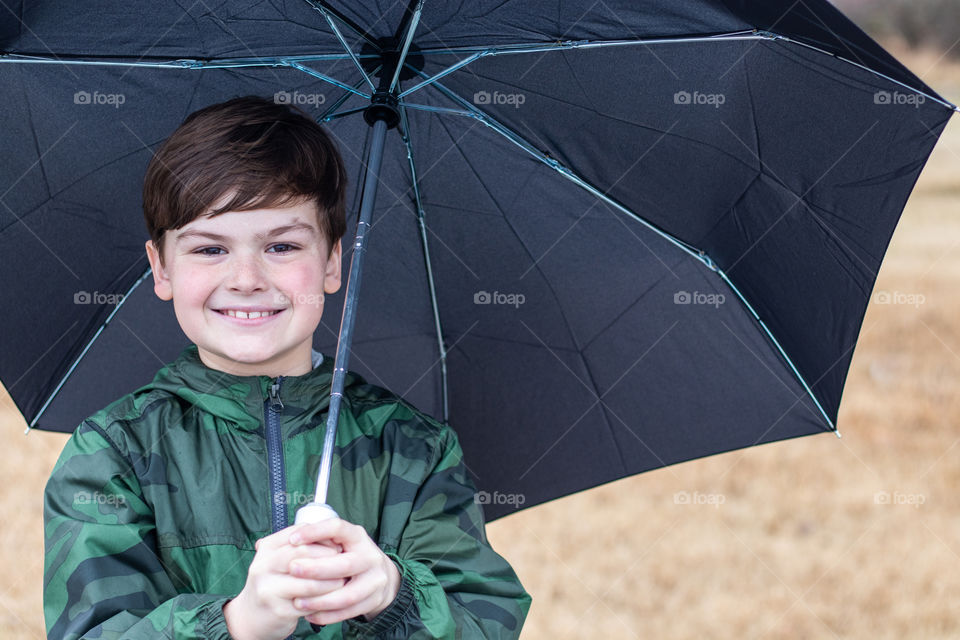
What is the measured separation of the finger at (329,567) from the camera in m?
1.37

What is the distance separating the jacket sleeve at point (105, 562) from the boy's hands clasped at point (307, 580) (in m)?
0.07

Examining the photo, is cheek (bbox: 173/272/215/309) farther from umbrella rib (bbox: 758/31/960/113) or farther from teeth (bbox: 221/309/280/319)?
umbrella rib (bbox: 758/31/960/113)

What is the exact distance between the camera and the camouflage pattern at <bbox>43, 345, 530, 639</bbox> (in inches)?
61.0

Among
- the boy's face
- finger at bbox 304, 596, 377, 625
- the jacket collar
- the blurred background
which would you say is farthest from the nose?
the blurred background

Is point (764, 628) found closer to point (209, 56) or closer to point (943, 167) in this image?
point (209, 56)

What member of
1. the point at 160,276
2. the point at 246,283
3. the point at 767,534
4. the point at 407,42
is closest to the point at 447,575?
the point at 246,283

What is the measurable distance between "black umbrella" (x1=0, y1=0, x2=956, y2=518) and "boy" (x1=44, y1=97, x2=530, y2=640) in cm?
13

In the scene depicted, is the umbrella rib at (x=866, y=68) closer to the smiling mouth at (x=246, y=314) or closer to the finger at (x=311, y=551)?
the smiling mouth at (x=246, y=314)

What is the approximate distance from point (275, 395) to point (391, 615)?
1.29 ft

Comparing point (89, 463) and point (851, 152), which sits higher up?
point (851, 152)

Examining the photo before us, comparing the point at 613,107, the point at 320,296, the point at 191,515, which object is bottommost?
the point at 191,515

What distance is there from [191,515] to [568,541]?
2.98 m

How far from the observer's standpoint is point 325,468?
1575 mm

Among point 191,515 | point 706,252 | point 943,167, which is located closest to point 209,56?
point 191,515
